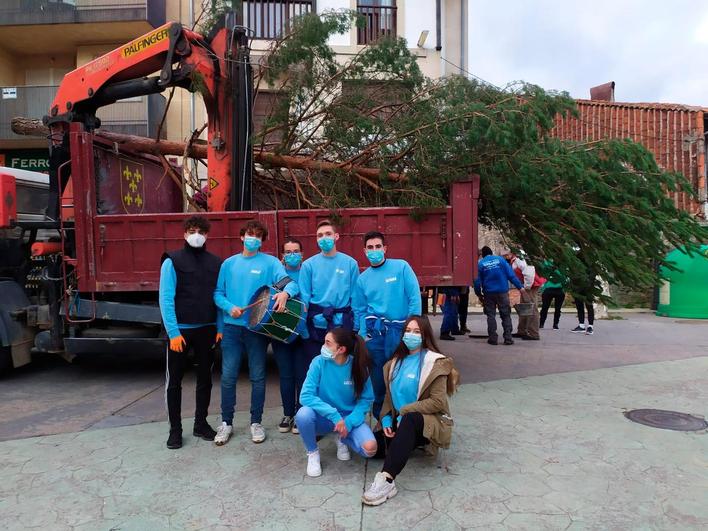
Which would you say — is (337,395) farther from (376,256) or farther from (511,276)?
(511,276)

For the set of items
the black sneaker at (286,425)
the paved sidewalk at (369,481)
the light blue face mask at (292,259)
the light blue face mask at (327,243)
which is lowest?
the paved sidewalk at (369,481)

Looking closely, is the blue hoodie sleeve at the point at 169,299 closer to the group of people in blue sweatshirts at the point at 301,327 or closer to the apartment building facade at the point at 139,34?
the group of people in blue sweatshirts at the point at 301,327

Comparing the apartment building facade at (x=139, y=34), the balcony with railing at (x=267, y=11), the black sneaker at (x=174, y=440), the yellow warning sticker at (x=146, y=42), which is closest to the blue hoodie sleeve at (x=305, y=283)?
the black sneaker at (x=174, y=440)

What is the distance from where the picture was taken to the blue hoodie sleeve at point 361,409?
3.64m

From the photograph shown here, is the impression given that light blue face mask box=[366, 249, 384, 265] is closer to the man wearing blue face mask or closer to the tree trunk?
the man wearing blue face mask

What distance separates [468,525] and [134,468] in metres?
2.31

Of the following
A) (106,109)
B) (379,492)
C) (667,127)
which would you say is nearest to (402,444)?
(379,492)

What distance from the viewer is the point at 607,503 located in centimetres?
322

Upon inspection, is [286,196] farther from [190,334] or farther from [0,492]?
[0,492]

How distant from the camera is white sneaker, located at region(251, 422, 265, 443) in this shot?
4203 mm

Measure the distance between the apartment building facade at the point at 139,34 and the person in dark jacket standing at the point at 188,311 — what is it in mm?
10358

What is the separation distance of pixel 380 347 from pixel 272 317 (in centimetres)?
89

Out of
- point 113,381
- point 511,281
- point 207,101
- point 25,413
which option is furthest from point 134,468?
point 511,281

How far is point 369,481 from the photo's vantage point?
352cm
